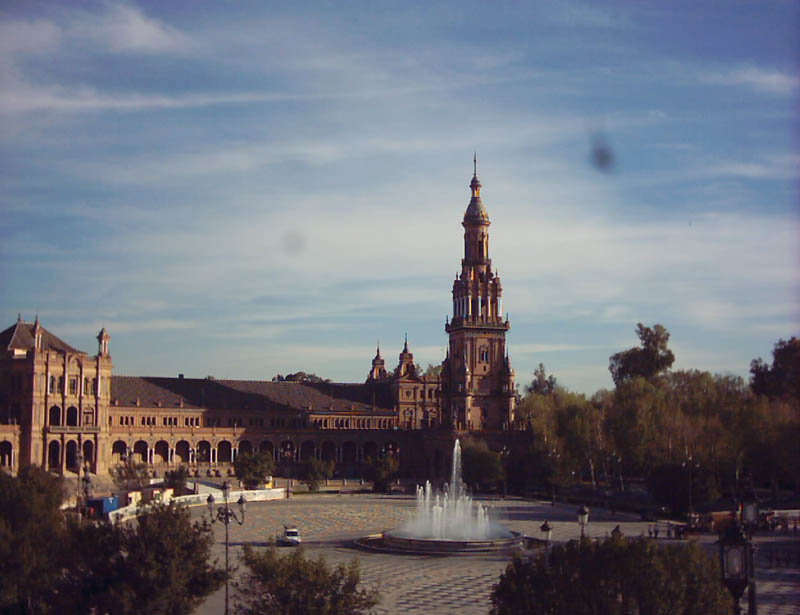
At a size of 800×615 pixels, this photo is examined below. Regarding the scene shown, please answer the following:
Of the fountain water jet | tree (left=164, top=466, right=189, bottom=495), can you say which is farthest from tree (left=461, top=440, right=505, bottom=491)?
the fountain water jet

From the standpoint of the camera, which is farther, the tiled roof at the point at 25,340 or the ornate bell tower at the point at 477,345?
the ornate bell tower at the point at 477,345

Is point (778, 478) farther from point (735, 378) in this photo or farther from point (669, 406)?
point (735, 378)

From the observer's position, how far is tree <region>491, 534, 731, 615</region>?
25797 millimetres

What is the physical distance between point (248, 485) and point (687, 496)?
4076cm

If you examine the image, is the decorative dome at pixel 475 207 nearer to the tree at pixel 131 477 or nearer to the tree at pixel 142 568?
the tree at pixel 131 477

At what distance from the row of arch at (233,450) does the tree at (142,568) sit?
267ft

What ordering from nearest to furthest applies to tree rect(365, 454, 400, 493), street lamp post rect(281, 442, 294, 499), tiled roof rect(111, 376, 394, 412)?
tree rect(365, 454, 400, 493)
street lamp post rect(281, 442, 294, 499)
tiled roof rect(111, 376, 394, 412)

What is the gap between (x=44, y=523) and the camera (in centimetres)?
3619

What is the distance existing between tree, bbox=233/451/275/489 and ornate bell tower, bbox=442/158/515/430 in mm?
26630

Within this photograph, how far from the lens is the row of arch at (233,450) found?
4626 inches

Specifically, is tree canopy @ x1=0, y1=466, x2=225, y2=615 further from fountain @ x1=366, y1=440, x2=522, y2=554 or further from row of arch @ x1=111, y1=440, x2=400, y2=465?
row of arch @ x1=111, y1=440, x2=400, y2=465

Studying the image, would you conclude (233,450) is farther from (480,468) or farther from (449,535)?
(449,535)

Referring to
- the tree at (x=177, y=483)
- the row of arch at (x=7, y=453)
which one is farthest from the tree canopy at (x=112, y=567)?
the row of arch at (x=7, y=453)

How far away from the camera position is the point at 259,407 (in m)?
126
